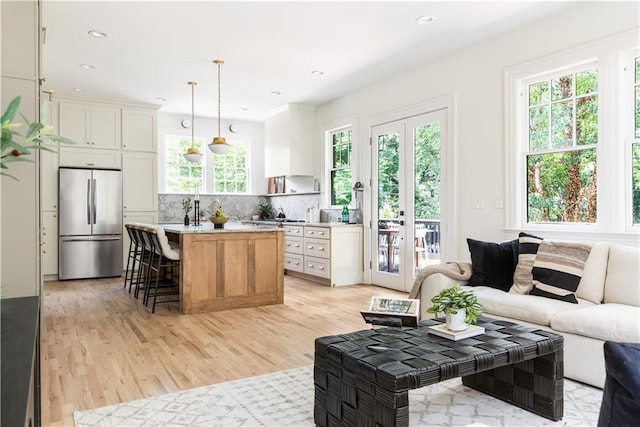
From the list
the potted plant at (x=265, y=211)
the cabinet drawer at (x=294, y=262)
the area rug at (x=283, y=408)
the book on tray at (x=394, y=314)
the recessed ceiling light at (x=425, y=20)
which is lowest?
the area rug at (x=283, y=408)

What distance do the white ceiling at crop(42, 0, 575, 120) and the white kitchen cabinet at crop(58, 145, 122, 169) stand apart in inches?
36.0

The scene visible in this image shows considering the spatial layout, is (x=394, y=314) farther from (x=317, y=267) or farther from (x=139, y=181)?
(x=139, y=181)

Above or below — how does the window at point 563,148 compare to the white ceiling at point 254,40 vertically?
below

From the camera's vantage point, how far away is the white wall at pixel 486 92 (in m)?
3.99

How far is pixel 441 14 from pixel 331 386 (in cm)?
341

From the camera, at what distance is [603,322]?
8.50 feet

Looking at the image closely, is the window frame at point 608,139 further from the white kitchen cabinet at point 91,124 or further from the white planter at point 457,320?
the white kitchen cabinet at point 91,124

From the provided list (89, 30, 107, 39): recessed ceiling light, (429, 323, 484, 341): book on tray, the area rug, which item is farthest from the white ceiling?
the area rug

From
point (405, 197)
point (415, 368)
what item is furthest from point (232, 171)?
point (415, 368)

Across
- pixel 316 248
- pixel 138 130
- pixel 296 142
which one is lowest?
pixel 316 248

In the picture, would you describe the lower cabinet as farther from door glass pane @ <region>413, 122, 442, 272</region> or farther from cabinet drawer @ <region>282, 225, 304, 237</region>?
door glass pane @ <region>413, 122, 442, 272</region>

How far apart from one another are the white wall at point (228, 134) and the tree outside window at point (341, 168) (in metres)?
2.28

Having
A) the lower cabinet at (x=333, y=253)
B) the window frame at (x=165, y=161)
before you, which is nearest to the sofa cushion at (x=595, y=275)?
the lower cabinet at (x=333, y=253)

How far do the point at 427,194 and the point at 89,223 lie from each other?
514cm
